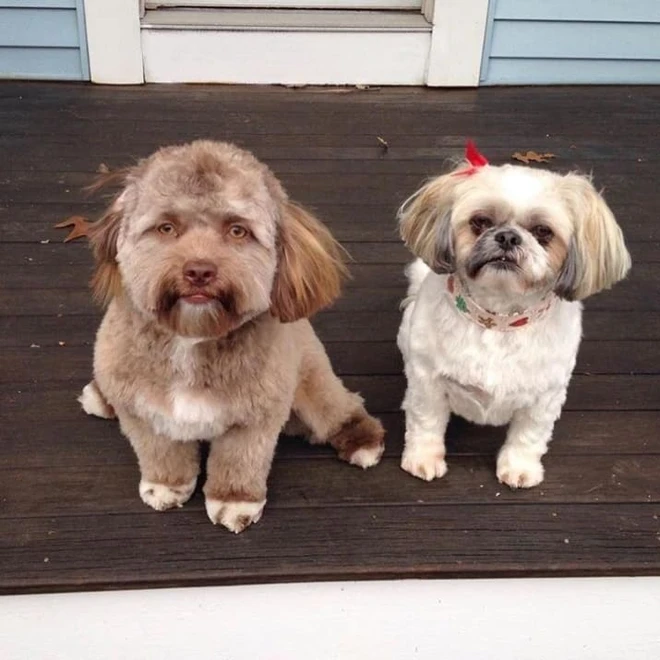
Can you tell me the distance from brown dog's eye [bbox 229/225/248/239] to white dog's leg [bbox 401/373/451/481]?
2.26 feet

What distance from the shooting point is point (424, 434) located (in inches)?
92.8

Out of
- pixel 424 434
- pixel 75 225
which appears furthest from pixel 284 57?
pixel 424 434

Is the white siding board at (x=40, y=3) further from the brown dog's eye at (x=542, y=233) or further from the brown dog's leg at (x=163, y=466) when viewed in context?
the brown dog's eye at (x=542, y=233)

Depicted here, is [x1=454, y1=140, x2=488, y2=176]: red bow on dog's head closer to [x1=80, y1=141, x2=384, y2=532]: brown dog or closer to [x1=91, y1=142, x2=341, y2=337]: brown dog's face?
[x1=80, y1=141, x2=384, y2=532]: brown dog

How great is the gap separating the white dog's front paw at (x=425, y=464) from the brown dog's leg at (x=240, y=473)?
389 millimetres

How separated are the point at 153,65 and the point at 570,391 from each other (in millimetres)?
3014

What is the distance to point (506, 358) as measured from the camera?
213 cm

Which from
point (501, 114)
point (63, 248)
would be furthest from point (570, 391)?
point (501, 114)

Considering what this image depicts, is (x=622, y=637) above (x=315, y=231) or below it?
below

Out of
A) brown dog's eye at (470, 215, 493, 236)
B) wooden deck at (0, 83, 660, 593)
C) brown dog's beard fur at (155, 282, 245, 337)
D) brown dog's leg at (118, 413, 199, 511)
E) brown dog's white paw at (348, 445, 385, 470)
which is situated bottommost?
wooden deck at (0, 83, 660, 593)

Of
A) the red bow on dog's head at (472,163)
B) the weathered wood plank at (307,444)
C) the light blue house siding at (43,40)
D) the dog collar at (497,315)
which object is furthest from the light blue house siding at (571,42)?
the dog collar at (497,315)

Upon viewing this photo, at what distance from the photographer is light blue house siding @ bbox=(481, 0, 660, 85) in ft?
15.9

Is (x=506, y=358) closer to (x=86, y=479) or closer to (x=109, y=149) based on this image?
(x=86, y=479)

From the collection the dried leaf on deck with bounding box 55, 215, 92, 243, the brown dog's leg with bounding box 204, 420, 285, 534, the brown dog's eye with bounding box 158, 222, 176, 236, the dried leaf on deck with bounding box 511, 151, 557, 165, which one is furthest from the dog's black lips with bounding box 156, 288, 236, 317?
the dried leaf on deck with bounding box 511, 151, 557, 165
